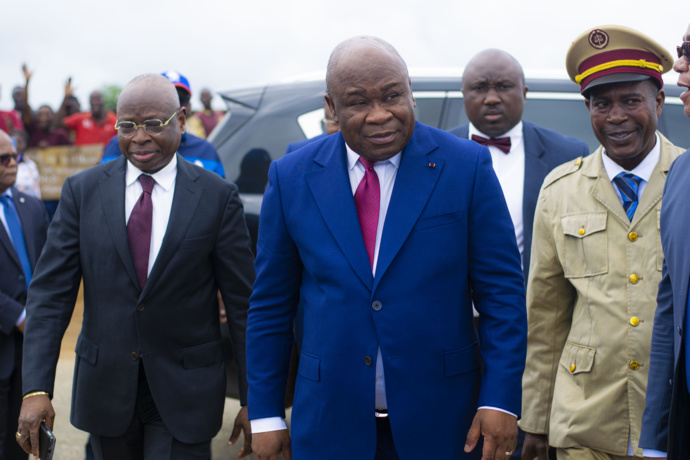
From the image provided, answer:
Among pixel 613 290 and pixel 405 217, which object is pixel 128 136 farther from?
pixel 613 290

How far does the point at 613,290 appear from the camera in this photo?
10.0 feet

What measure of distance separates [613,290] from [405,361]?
108cm

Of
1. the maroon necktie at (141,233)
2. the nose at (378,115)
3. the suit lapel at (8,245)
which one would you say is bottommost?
the suit lapel at (8,245)

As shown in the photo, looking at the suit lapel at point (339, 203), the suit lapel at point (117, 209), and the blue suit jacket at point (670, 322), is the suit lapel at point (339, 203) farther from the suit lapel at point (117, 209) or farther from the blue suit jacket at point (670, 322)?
the suit lapel at point (117, 209)

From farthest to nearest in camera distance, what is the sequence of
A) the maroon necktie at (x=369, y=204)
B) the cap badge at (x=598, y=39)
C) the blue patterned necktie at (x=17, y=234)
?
the blue patterned necktie at (x=17, y=234) → the cap badge at (x=598, y=39) → the maroon necktie at (x=369, y=204)

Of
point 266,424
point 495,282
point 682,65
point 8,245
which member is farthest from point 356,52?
point 8,245

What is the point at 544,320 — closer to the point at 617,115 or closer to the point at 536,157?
the point at 617,115

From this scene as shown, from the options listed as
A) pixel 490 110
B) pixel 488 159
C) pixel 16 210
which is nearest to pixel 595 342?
pixel 488 159

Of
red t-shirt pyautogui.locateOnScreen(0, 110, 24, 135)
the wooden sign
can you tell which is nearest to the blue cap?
the wooden sign

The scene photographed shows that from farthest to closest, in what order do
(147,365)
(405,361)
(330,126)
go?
1. (330,126)
2. (147,365)
3. (405,361)

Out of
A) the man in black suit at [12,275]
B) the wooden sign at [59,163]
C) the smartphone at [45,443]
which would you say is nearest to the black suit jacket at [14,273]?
the man in black suit at [12,275]

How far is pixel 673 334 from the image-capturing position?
Result: 253cm

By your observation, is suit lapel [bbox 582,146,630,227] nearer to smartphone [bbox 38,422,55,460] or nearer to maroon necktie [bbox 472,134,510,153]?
maroon necktie [bbox 472,134,510,153]

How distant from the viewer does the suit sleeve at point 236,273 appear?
3475mm
